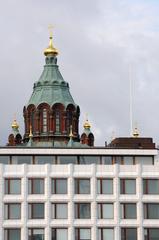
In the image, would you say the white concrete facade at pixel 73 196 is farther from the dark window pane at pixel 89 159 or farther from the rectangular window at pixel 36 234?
the dark window pane at pixel 89 159

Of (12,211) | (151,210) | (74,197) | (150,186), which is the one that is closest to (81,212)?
(74,197)

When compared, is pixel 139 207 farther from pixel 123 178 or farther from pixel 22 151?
pixel 22 151

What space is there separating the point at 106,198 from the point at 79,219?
177 inches

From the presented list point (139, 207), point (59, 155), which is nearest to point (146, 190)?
point (139, 207)

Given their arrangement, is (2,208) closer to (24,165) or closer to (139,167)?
(24,165)

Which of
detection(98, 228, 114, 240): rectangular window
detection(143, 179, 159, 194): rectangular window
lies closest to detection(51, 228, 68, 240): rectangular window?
detection(98, 228, 114, 240): rectangular window

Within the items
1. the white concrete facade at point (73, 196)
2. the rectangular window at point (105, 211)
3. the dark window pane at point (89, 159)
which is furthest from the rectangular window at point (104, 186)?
the dark window pane at point (89, 159)

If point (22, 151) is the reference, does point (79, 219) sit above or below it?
below

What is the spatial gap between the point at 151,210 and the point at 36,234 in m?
15.5

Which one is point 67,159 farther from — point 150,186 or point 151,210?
point 151,210

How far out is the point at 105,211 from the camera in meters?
131

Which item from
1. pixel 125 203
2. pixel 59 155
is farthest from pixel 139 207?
pixel 59 155

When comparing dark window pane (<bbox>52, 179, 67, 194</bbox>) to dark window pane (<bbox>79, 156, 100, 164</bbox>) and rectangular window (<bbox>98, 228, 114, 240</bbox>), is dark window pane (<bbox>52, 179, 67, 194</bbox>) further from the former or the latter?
rectangular window (<bbox>98, 228, 114, 240</bbox>)

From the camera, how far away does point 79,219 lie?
130m
